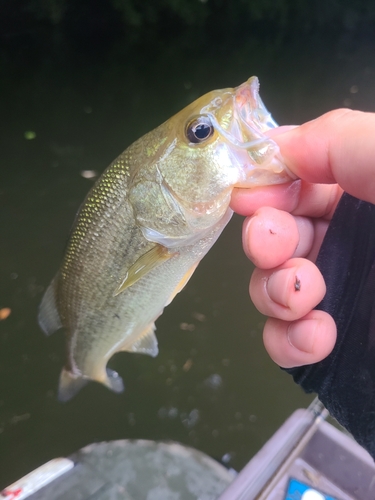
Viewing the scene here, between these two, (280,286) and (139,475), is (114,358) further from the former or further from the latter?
(280,286)

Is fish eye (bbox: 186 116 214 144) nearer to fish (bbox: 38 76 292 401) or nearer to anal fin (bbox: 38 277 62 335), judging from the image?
fish (bbox: 38 76 292 401)

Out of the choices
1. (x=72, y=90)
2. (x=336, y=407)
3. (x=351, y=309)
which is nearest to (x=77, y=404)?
(x=336, y=407)

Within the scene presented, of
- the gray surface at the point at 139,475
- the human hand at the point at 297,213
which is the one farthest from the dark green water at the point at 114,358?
the human hand at the point at 297,213

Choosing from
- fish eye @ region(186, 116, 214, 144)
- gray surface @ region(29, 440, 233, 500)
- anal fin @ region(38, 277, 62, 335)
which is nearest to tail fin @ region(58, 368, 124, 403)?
anal fin @ region(38, 277, 62, 335)

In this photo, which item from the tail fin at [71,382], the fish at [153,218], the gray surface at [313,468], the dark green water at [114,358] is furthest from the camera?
the dark green water at [114,358]

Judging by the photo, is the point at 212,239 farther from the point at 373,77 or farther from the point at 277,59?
the point at 277,59

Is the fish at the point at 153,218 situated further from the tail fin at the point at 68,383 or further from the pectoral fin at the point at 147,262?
the tail fin at the point at 68,383
